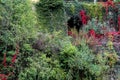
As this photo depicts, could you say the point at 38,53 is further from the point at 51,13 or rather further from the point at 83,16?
the point at 83,16

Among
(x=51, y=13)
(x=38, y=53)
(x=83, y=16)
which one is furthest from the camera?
(x=83, y=16)

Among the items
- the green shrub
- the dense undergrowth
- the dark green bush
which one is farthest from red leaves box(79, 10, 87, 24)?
the dark green bush

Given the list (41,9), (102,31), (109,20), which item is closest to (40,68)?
(102,31)

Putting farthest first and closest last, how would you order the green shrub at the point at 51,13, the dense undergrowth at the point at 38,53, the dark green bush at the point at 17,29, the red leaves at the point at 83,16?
the red leaves at the point at 83,16
the green shrub at the point at 51,13
the dark green bush at the point at 17,29
the dense undergrowth at the point at 38,53

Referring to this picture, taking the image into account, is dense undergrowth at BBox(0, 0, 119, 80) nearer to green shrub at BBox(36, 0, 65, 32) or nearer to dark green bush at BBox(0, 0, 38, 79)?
dark green bush at BBox(0, 0, 38, 79)

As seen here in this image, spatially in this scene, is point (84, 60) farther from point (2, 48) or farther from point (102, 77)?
point (2, 48)

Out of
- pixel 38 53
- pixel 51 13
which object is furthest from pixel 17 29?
pixel 51 13

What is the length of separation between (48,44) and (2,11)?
1.54 metres

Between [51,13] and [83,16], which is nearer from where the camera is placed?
[51,13]

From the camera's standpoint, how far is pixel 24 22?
10445mm

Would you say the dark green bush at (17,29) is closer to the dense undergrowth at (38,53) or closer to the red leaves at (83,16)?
the dense undergrowth at (38,53)

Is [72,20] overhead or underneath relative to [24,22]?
underneath

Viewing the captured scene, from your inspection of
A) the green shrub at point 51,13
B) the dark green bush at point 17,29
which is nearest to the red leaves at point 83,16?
the green shrub at point 51,13

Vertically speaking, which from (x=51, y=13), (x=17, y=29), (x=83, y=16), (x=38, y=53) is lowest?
(x=83, y=16)
